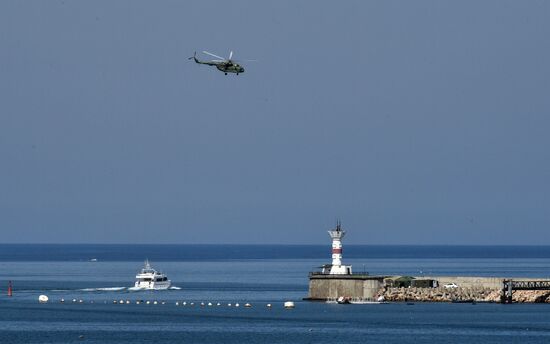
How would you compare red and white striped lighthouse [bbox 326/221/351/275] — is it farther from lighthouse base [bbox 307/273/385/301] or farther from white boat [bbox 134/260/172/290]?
white boat [bbox 134/260/172/290]

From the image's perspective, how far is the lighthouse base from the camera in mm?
121562

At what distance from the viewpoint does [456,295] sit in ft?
415

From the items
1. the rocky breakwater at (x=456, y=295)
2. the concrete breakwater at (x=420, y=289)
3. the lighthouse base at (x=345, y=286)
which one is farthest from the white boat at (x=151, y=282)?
the rocky breakwater at (x=456, y=295)

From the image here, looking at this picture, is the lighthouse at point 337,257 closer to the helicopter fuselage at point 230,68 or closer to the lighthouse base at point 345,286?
the lighthouse base at point 345,286

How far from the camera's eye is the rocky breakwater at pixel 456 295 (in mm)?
123688

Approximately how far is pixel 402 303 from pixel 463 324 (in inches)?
790

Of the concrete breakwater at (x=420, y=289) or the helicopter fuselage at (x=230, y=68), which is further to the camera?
the concrete breakwater at (x=420, y=289)

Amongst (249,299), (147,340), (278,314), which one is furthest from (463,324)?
(249,299)

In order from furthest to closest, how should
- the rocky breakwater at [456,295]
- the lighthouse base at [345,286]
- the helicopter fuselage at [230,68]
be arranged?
the rocky breakwater at [456,295] → the lighthouse base at [345,286] → the helicopter fuselage at [230,68]

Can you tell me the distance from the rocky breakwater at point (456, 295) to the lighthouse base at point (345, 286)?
160 cm

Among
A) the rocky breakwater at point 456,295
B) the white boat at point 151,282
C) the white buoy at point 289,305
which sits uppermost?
the white boat at point 151,282

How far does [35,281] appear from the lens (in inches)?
7372

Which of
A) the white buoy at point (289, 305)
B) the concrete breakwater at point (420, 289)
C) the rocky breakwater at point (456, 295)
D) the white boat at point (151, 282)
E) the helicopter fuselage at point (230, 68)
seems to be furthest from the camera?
the white boat at point (151, 282)

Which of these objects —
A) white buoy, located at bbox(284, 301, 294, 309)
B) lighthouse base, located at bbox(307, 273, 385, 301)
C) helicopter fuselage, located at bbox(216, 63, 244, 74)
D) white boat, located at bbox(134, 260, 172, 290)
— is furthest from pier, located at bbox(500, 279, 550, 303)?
helicopter fuselage, located at bbox(216, 63, 244, 74)
